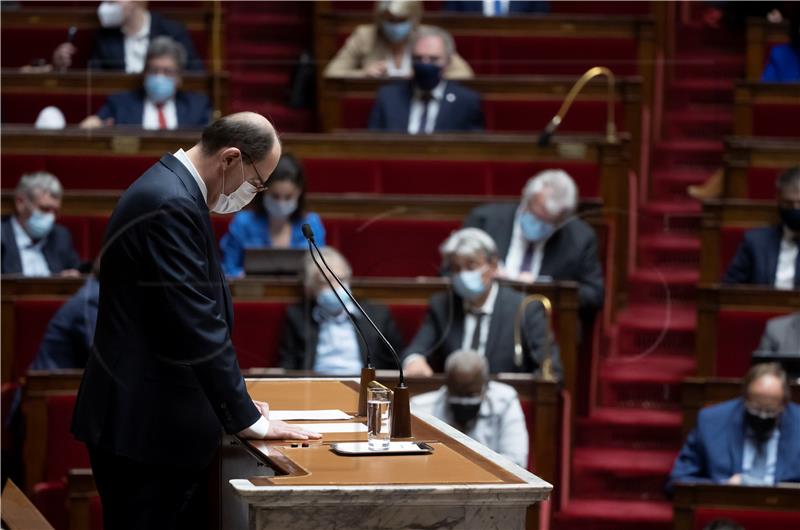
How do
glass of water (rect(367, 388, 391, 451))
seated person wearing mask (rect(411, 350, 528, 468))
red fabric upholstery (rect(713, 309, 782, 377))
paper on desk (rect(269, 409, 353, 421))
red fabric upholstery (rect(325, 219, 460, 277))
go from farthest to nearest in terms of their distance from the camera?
red fabric upholstery (rect(325, 219, 460, 277)) → red fabric upholstery (rect(713, 309, 782, 377)) → seated person wearing mask (rect(411, 350, 528, 468)) → paper on desk (rect(269, 409, 353, 421)) → glass of water (rect(367, 388, 391, 451))

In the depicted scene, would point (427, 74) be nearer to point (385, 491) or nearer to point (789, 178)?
point (789, 178)

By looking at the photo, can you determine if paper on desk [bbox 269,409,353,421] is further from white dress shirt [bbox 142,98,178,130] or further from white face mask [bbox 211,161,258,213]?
white dress shirt [bbox 142,98,178,130]

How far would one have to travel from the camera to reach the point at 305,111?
3.33 meters

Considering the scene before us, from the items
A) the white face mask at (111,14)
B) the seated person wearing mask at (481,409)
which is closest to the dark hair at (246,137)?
the seated person wearing mask at (481,409)

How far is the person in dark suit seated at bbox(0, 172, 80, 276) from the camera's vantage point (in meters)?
2.51

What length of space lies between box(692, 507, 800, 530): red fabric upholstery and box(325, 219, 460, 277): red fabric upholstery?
773mm

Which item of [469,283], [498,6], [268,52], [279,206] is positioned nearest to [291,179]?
[279,206]

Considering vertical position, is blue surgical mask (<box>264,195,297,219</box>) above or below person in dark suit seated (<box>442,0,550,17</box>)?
below

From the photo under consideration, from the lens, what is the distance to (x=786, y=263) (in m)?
2.48

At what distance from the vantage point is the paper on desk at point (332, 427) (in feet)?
3.98

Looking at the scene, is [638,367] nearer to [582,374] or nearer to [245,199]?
[582,374]

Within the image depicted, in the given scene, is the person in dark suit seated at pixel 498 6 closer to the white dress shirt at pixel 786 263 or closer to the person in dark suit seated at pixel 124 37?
the person in dark suit seated at pixel 124 37

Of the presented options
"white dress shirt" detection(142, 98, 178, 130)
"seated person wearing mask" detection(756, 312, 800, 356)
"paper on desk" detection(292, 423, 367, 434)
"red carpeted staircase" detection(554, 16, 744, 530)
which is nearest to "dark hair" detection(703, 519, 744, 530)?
"red carpeted staircase" detection(554, 16, 744, 530)

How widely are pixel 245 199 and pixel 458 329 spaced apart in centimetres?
106
